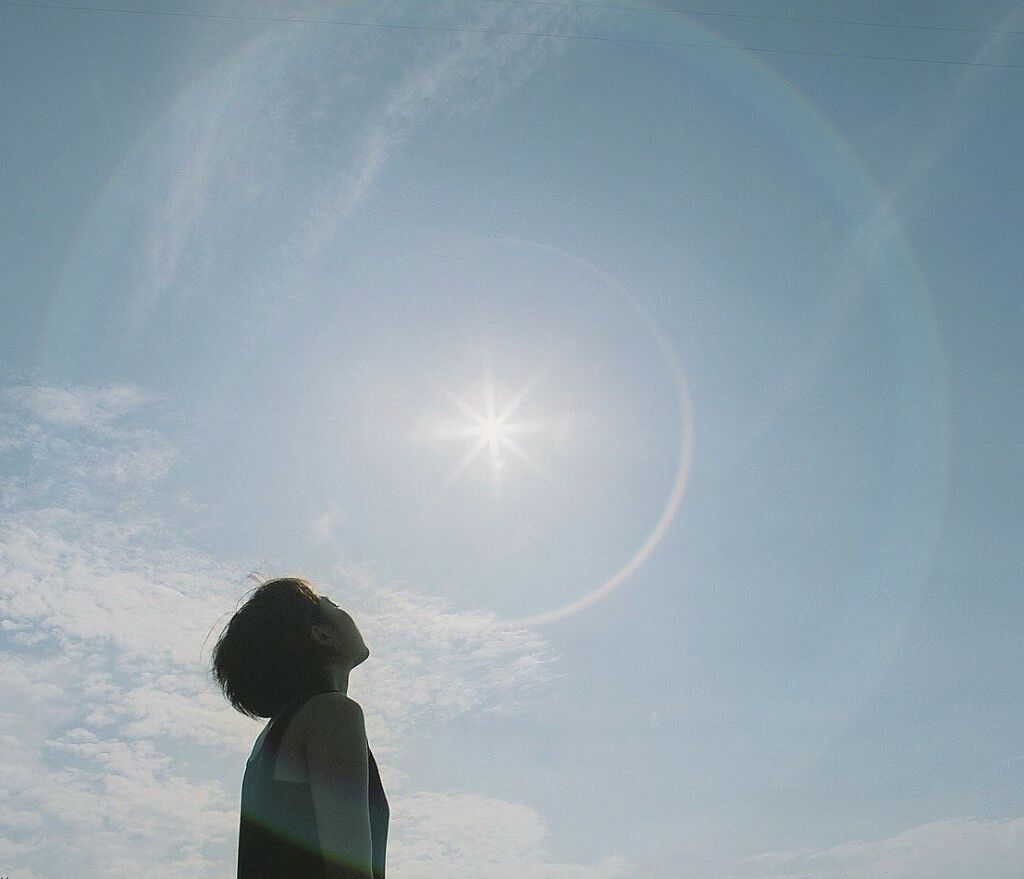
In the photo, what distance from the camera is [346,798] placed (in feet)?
8.79

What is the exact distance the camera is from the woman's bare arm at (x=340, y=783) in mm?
2609

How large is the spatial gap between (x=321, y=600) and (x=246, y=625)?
11.9 inches

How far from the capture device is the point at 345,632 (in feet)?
10.8

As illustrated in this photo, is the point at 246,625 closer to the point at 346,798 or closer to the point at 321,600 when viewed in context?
the point at 321,600

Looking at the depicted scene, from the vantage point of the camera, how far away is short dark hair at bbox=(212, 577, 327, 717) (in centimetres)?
314

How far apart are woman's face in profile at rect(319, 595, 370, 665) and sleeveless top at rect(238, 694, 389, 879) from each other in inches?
14.8

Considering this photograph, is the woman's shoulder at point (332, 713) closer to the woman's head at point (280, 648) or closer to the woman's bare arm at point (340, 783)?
the woman's bare arm at point (340, 783)

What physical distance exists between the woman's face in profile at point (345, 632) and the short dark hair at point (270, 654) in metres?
0.05

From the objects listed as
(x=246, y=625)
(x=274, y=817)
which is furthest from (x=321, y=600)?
(x=274, y=817)

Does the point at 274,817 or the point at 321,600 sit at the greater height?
the point at 321,600

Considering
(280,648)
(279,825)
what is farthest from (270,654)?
(279,825)

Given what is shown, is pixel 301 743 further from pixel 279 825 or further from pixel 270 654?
pixel 270 654

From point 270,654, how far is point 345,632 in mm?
294

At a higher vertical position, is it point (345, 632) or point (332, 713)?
point (345, 632)
